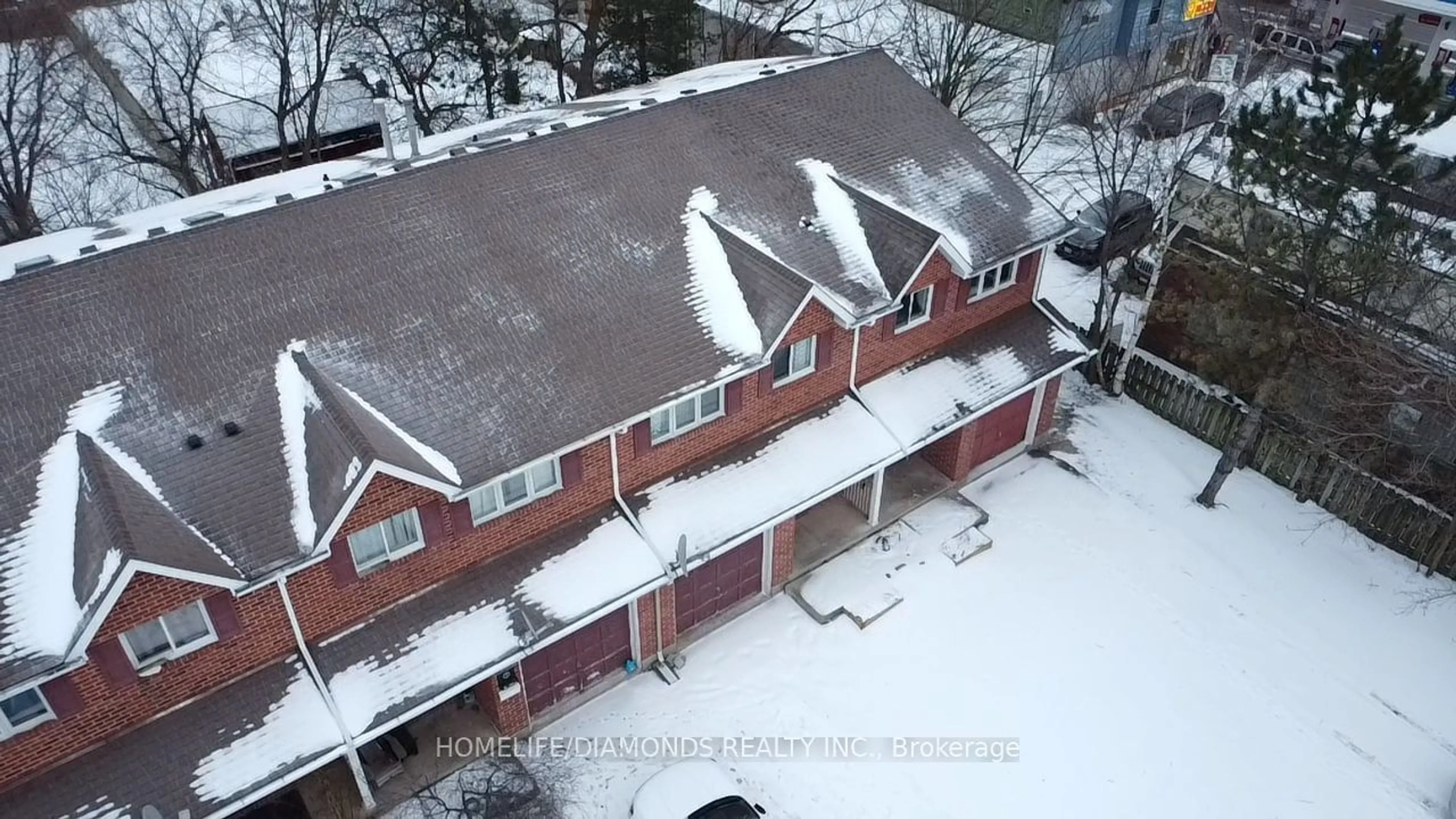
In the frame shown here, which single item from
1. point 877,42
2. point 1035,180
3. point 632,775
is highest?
point 877,42

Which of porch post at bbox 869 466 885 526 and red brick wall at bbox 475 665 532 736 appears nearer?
red brick wall at bbox 475 665 532 736

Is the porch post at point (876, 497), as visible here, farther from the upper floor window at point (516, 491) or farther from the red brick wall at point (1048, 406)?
the upper floor window at point (516, 491)

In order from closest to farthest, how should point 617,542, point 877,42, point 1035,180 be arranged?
point 617,542 → point 1035,180 → point 877,42

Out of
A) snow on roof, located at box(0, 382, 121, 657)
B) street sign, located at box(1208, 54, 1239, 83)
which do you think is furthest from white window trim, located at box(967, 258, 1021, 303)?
street sign, located at box(1208, 54, 1239, 83)

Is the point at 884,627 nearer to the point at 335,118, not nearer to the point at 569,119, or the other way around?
the point at 569,119

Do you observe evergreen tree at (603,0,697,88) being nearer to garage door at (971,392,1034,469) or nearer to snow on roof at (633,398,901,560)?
garage door at (971,392,1034,469)

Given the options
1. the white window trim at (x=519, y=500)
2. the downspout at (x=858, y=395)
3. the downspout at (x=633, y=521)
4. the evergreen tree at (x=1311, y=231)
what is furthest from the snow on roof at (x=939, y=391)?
the white window trim at (x=519, y=500)

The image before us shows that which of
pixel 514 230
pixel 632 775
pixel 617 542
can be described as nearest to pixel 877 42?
pixel 514 230

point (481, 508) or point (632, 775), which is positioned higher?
point (481, 508)
